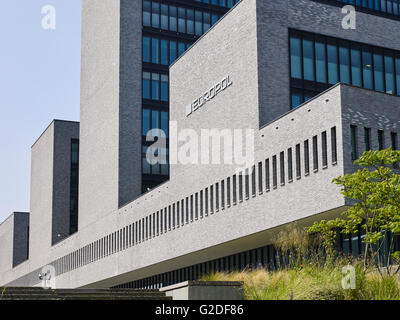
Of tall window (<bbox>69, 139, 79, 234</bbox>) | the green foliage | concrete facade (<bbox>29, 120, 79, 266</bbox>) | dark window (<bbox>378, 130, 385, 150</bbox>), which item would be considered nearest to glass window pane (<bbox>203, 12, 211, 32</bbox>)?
concrete facade (<bbox>29, 120, 79, 266</bbox>)

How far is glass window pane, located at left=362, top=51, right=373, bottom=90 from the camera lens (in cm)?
4216

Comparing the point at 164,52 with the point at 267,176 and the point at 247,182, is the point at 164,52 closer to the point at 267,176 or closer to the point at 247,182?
the point at 247,182

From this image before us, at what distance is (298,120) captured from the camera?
1297 inches

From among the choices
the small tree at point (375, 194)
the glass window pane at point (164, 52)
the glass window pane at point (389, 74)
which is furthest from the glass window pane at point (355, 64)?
the glass window pane at point (164, 52)

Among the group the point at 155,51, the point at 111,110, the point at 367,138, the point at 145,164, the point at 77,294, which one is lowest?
the point at 77,294

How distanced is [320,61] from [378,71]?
12.5 feet

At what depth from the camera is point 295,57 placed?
40.0m

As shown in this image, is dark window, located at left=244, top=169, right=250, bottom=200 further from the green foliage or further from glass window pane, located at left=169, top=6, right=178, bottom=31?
Result: glass window pane, located at left=169, top=6, right=178, bottom=31

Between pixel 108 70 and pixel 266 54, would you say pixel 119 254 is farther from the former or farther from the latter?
pixel 266 54

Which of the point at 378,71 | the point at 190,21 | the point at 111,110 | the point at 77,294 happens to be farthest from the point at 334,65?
the point at 190,21

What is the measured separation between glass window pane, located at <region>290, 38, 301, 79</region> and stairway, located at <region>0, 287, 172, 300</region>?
21.2m

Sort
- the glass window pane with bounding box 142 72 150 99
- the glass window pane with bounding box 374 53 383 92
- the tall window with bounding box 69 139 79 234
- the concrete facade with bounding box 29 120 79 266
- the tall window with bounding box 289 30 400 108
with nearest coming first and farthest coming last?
the tall window with bounding box 289 30 400 108, the glass window pane with bounding box 374 53 383 92, the glass window pane with bounding box 142 72 150 99, the concrete facade with bounding box 29 120 79 266, the tall window with bounding box 69 139 79 234
